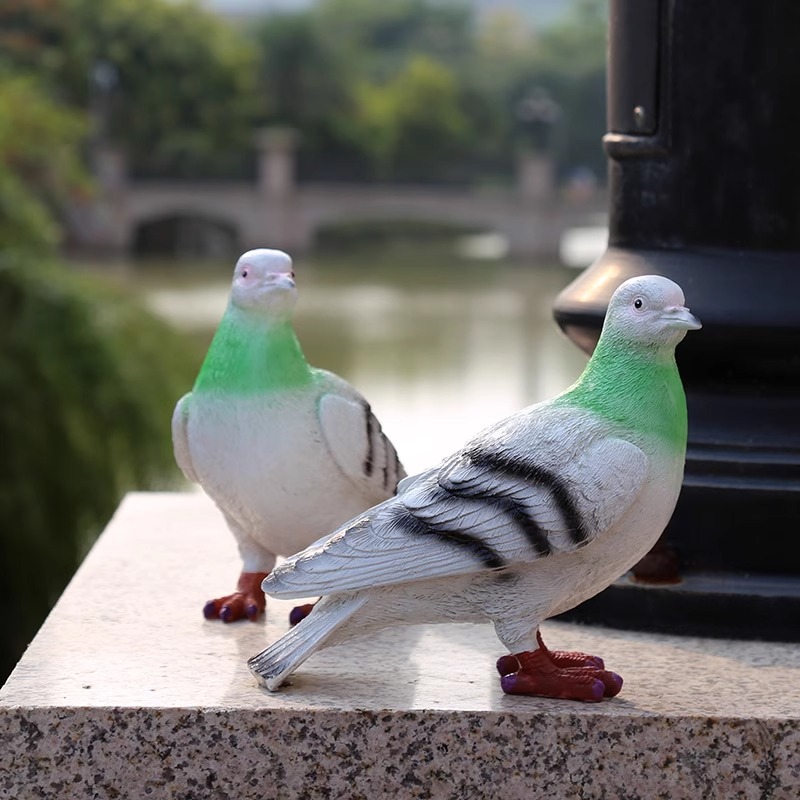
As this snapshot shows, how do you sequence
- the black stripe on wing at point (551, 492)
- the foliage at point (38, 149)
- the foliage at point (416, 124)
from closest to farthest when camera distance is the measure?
1. the black stripe on wing at point (551, 492)
2. the foliage at point (38, 149)
3. the foliage at point (416, 124)

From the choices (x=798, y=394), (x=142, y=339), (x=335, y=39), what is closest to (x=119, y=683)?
(x=798, y=394)

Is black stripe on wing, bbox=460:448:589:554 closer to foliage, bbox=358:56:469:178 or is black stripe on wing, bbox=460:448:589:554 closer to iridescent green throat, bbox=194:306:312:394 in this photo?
iridescent green throat, bbox=194:306:312:394

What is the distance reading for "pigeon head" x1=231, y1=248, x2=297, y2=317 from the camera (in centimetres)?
270

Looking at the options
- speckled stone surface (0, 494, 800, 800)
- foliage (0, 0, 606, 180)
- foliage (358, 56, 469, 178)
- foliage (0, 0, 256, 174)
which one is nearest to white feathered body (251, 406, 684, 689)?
speckled stone surface (0, 494, 800, 800)

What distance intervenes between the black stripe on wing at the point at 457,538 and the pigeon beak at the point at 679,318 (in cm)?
43

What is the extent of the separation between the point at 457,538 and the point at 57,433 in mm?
4568

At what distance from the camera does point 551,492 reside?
7.54ft

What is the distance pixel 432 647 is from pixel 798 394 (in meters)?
0.85

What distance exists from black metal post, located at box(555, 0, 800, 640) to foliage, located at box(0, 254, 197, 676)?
3933 mm

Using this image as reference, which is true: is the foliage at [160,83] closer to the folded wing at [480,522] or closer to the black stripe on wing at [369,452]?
the black stripe on wing at [369,452]


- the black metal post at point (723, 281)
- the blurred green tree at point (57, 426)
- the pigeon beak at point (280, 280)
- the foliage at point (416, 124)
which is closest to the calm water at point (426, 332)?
the blurred green tree at point (57, 426)

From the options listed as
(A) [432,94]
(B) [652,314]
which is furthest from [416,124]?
(B) [652,314]

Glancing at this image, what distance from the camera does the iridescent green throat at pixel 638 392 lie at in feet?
7.79

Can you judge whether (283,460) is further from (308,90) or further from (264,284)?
(308,90)
